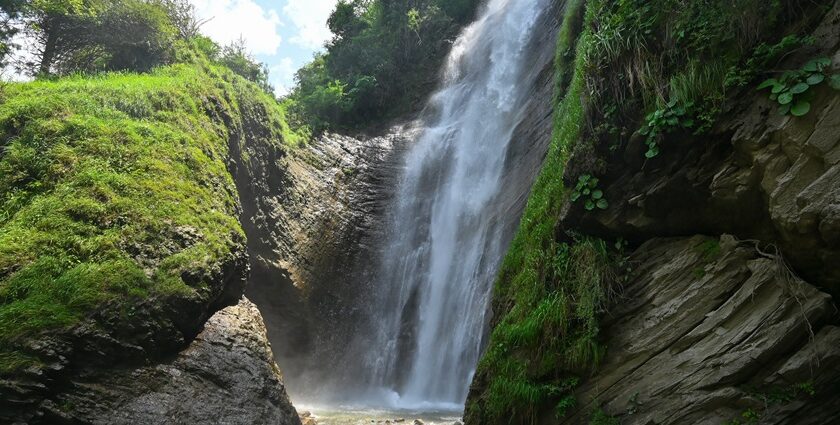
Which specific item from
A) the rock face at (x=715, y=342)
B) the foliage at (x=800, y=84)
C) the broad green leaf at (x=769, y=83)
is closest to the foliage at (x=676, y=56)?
the broad green leaf at (x=769, y=83)

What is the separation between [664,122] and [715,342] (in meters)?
2.30

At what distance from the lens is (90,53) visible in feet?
51.3

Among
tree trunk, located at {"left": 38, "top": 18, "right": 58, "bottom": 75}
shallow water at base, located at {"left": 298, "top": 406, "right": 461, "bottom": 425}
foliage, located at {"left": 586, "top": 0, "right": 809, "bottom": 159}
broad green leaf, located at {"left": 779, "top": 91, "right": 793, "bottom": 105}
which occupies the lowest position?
shallow water at base, located at {"left": 298, "top": 406, "right": 461, "bottom": 425}

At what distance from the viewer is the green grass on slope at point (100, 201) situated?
681 centimetres

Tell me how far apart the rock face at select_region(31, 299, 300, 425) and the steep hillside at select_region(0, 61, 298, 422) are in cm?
18

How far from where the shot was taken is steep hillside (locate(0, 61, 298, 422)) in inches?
251

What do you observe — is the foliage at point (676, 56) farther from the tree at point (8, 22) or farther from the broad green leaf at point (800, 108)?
the tree at point (8, 22)

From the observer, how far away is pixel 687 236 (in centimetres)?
562

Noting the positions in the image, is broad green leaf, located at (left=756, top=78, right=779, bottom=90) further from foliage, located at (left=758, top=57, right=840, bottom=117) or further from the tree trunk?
the tree trunk

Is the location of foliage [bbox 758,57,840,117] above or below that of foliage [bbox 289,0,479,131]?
below

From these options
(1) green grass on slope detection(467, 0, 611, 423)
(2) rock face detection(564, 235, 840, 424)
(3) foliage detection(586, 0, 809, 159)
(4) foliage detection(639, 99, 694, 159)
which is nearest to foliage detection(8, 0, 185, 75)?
(1) green grass on slope detection(467, 0, 611, 423)

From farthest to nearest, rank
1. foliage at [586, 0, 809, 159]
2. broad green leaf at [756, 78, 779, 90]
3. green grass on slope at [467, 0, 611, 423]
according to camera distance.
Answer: green grass on slope at [467, 0, 611, 423]
foliage at [586, 0, 809, 159]
broad green leaf at [756, 78, 779, 90]

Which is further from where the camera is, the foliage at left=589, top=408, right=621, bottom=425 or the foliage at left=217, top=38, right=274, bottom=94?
the foliage at left=217, top=38, right=274, bottom=94

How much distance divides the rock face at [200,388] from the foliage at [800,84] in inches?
297
